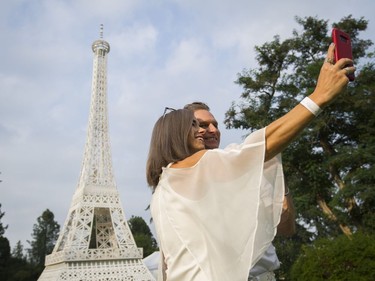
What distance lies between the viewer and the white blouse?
159 centimetres

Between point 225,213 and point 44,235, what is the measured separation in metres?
50.3

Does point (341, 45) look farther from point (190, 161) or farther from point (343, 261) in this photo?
point (343, 261)

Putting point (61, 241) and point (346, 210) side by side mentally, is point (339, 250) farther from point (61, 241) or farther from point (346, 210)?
point (61, 241)

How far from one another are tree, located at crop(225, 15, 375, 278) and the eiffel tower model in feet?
46.6

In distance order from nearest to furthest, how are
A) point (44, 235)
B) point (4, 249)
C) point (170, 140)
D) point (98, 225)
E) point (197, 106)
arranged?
point (170, 140) < point (197, 106) < point (98, 225) < point (4, 249) < point (44, 235)

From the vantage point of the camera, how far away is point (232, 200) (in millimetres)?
1655

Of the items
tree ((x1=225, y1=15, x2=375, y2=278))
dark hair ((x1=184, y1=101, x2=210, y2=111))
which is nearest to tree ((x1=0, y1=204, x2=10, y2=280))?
tree ((x1=225, y1=15, x2=375, y2=278))

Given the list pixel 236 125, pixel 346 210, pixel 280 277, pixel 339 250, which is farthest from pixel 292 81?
pixel 280 277

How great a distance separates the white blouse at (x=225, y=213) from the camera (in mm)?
1595

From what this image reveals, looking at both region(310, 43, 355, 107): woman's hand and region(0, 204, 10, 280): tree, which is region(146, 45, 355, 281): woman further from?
region(0, 204, 10, 280): tree

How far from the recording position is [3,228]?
3653 centimetres

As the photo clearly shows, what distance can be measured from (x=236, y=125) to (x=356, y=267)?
6.94m

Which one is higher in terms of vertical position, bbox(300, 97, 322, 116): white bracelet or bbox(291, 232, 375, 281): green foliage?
bbox(291, 232, 375, 281): green foliage

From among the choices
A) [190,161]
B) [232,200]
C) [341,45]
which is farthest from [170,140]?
[341,45]
